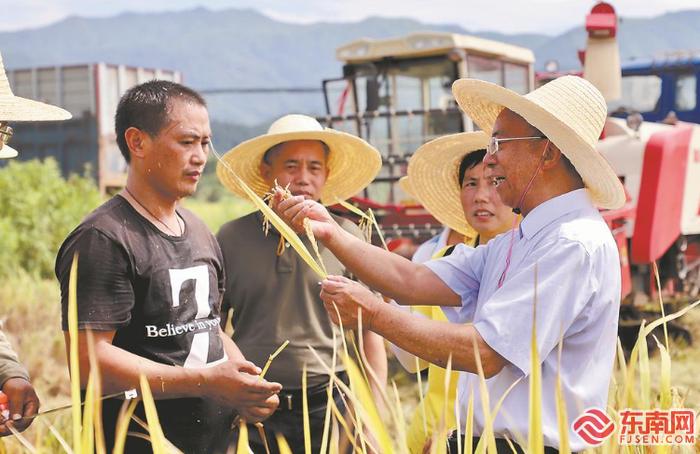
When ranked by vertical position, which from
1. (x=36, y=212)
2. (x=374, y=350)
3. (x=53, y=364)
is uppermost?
(x=374, y=350)

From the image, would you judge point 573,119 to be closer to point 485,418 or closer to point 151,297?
point 485,418

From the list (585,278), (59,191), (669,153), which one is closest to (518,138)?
(585,278)

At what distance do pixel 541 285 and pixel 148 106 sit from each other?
118 centimetres

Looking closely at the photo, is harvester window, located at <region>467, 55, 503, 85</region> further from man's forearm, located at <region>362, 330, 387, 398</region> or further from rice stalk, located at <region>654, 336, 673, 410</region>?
rice stalk, located at <region>654, 336, 673, 410</region>

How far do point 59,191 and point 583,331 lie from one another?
9.90 m

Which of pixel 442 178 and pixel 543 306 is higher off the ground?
pixel 442 178

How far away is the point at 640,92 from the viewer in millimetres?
10453

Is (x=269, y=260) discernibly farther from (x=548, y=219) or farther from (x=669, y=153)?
(x=669, y=153)

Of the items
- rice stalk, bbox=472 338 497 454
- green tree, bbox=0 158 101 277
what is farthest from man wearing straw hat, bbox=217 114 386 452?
green tree, bbox=0 158 101 277

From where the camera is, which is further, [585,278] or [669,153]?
[669,153]

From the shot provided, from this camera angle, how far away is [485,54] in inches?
381

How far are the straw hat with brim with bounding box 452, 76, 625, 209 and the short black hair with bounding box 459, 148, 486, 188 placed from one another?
106cm

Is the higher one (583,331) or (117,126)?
(117,126)

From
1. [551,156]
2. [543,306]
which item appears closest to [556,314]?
[543,306]
